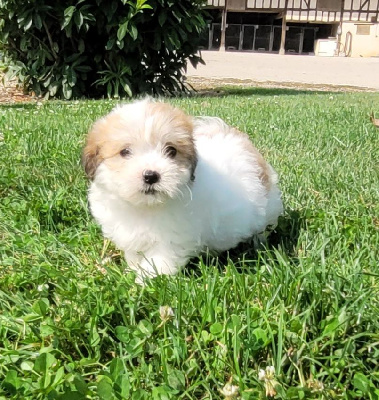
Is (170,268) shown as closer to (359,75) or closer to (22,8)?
(22,8)

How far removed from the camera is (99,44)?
34.0ft

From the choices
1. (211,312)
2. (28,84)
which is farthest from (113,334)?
(28,84)

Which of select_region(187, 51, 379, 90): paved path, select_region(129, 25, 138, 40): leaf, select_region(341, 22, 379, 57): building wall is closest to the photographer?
select_region(129, 25, 138, 40): leaf

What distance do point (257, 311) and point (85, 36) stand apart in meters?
9.19

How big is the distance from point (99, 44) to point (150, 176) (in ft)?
28.9

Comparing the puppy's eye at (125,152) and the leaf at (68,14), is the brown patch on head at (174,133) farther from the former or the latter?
the leaf at (68,14)

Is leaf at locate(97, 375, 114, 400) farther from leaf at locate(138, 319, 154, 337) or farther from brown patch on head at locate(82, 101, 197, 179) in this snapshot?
brown patch on head at locate(82, 101, 197, 179)

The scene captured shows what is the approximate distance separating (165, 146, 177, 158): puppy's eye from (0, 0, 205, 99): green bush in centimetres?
721

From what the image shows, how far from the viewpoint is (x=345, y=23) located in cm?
3959

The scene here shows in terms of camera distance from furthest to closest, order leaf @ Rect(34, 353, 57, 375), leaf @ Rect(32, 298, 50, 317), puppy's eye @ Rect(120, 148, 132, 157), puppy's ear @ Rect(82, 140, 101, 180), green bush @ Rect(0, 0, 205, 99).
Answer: green bush @ Rect(0, 0, 205, 99)
puppy's ear @ Rect(82, 140, 101, 180)
puppy's eye @ Rect(120, 148, 132, 157)
leaf @ Rect(32, 298, 50, 317)
leaf @ Rect(34, 353, 57, 375)

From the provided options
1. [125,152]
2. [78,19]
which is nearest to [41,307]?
[125,152]

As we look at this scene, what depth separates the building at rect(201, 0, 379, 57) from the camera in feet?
126

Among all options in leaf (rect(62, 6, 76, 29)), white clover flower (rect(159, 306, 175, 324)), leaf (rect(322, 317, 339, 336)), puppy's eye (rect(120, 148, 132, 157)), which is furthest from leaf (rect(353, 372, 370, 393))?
leaf (rect(62, 6, 76, 29))

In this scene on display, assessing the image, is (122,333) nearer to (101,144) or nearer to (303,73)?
(101,144)
